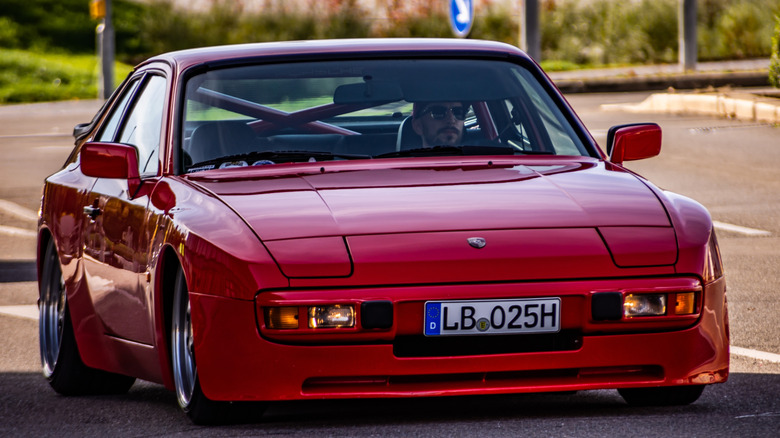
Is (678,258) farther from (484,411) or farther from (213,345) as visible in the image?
(213,345)

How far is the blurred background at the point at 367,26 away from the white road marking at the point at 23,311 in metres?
29.8

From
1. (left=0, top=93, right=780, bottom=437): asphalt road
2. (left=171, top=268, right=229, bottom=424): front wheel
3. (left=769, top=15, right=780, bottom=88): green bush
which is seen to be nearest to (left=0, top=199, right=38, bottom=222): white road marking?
(left=0, top=93, right=780, bottom=437): asphalt road

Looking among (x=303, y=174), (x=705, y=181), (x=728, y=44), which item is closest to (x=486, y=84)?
(x=303, y=174)

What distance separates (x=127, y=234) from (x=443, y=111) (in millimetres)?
1247

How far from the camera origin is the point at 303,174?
5.64 meters

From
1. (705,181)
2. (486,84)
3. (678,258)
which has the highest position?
(486,84)

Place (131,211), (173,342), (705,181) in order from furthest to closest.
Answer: (705,181)
(131,211)
(173,342)

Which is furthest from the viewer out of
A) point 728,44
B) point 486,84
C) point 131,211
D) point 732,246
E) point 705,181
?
point 728,44

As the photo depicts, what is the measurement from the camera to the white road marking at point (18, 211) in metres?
14.4

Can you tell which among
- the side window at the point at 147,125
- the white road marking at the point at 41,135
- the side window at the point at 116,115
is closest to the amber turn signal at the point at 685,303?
the side window at the point at 147,125

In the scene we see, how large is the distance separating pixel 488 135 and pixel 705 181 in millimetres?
9520

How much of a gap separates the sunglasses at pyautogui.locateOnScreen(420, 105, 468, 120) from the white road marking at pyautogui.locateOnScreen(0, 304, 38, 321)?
3557 mm

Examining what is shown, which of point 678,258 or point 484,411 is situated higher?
point 678,258

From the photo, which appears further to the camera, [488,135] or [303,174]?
[488,135]
